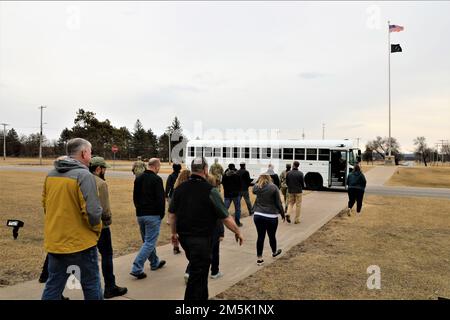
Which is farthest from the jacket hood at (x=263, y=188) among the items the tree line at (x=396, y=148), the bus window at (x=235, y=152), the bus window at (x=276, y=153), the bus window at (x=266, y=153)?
the tree line at (x=396, y=148)

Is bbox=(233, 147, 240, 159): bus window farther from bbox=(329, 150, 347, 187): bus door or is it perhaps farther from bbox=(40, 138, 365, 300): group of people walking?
bbox=(40, 138, 365, 300): group of people walking

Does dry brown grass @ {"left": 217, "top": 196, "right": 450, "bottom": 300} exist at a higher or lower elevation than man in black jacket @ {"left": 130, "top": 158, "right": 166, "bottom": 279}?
lower

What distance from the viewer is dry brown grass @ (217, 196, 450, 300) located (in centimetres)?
512

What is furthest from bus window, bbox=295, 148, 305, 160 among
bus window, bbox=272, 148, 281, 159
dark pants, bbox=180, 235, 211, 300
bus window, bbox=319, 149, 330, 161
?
dark pants, bbox=180, 235, 211, 300

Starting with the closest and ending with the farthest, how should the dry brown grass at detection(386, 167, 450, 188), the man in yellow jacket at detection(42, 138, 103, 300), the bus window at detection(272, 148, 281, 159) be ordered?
the man in yellow jacket at detection(42, 138, 103, 300), the bus window at detection(272, 148, 281, 159), the dry brown grass at detection(386, 167, 450, 188)

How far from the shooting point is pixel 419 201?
16.4 meters

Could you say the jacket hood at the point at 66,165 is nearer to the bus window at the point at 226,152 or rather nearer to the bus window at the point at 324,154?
the bus window at the point at 324,154

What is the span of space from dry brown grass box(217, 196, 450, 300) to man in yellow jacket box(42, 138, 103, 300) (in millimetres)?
2202

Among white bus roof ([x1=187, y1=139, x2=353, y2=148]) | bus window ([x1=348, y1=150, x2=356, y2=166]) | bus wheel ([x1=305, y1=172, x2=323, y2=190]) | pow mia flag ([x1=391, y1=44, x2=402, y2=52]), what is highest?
pow mia flag ([x1=391, y1=44, x2=402, y2=52])

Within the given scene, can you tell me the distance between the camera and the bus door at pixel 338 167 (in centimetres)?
1939

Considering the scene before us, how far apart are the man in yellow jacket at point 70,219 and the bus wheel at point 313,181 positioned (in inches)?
703

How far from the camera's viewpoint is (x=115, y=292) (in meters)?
4.74
